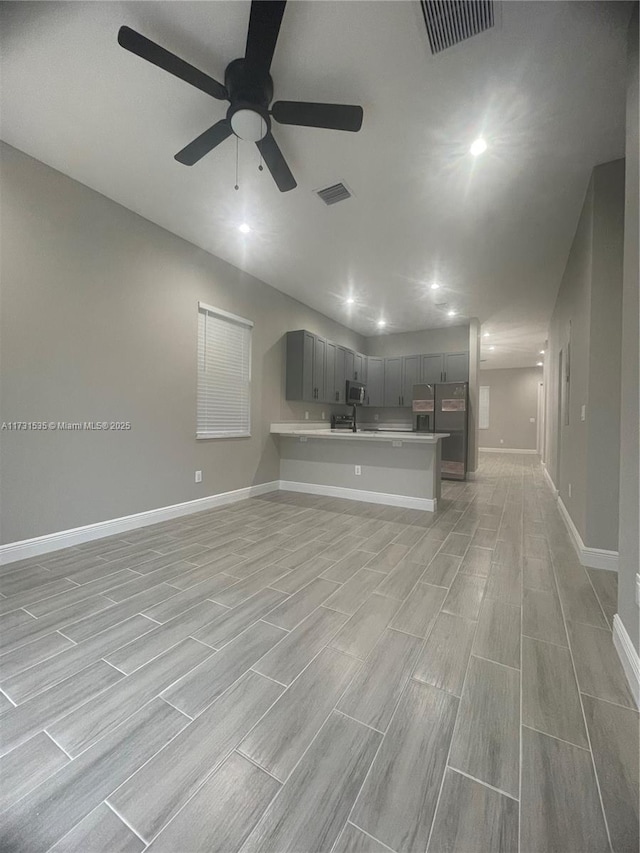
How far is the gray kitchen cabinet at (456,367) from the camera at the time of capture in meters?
6.51

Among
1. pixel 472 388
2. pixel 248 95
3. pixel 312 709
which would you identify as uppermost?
pixel 248 95

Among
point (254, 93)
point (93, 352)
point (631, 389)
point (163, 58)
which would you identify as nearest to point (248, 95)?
point (254, 93)

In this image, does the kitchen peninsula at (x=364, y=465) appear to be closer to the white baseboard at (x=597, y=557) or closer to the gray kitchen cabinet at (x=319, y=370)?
the gray kitchen cabinet at (x=319, y=370)

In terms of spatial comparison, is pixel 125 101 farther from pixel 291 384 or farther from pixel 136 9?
pixel 291 384

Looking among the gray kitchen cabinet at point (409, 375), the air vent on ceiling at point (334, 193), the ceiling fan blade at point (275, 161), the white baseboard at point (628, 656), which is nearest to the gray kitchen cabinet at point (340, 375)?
the gray kitchen cabinet at point (409, 375)

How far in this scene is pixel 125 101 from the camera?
2.10 m

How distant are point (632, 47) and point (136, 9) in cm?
240

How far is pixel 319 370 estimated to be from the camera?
18.6ft

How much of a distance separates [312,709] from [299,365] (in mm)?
4481

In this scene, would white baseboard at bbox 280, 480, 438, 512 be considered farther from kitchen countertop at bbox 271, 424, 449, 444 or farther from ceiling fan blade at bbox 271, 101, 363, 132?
ceiling fan blade at bbox 271, 101, 363, 132

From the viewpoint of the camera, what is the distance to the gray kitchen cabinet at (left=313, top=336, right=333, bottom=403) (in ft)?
18.2

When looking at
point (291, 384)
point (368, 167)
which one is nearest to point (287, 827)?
point (368, 167)

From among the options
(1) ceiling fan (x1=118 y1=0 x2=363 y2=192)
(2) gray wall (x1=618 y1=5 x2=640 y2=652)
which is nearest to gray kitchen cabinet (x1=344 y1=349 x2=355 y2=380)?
(1) ceiling fan (x1=118 y1=0 x2=363 y2=192)

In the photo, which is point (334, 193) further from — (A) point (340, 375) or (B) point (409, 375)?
(B) point (409, 375)
